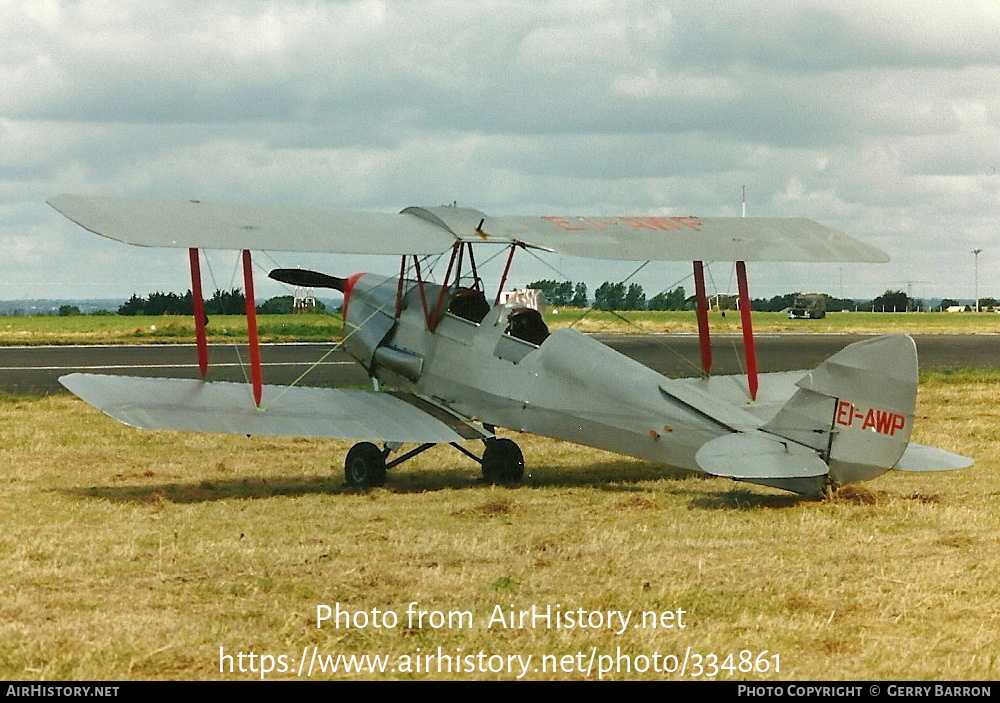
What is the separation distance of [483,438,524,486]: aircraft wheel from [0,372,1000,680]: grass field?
22 centimetres

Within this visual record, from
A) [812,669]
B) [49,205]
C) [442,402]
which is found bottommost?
[812,669]

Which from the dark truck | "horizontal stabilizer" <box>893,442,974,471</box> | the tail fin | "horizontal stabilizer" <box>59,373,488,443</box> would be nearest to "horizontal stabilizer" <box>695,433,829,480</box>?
the tail fin

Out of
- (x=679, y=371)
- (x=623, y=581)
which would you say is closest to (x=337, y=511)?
(x=623, y=581)

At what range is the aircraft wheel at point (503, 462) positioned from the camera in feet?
41.4

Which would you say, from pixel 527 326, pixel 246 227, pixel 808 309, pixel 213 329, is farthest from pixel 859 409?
pixel 808 309

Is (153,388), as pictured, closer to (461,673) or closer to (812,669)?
(461,673)

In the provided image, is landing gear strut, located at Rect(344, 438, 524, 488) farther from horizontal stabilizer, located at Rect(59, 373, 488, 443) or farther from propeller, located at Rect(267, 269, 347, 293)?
propeller, located at Rect(267, 269, 347, 293)

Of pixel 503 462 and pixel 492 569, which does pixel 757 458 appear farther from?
pixel 503 462

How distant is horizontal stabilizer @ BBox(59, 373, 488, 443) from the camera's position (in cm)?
1180

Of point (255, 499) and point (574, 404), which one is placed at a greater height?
point (574, 404)

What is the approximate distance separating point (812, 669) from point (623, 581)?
1.90m

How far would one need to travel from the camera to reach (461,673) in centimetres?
597

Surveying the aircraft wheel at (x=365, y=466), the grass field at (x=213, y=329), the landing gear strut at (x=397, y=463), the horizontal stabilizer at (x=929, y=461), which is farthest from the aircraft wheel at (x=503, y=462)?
the grass field at (x=213, y=329)

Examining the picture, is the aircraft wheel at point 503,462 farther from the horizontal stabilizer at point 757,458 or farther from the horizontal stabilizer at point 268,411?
the horizontal stabilizer at point 757,458
